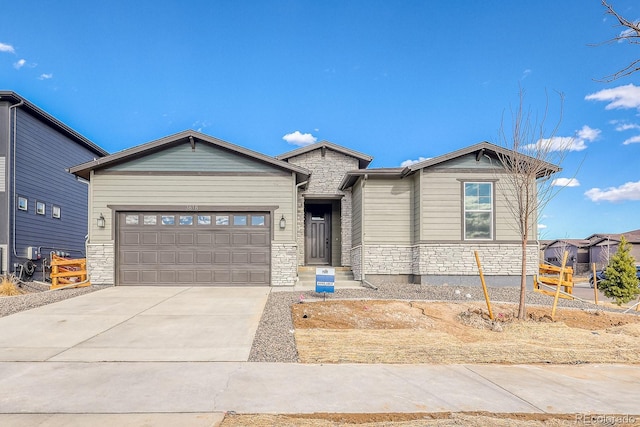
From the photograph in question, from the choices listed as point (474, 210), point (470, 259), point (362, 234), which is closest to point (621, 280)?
point (470, 259)

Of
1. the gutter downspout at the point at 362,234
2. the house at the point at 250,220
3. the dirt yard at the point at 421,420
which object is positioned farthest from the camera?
the gutter downspout at the point at 362,234

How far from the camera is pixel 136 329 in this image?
714 cm

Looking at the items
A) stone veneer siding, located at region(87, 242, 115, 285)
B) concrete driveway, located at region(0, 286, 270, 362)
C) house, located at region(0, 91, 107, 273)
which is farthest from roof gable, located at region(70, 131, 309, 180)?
concrete driveway, located at region(0, 286, 270, 362)

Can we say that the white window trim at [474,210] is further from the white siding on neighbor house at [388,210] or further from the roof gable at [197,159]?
the roof gable at [197,159]

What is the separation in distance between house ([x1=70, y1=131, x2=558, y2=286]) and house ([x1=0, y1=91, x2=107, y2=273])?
3.54 meters

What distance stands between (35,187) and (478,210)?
54.1 ft

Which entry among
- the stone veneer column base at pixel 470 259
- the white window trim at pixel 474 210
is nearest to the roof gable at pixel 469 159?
the white window trim at pixel 474 210

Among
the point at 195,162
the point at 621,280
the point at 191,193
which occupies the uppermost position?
the point at 195,162

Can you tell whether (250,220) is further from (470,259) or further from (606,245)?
(606,245)

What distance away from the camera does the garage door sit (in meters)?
12.7

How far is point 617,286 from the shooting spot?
12977 mm

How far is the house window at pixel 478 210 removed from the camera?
41.7 feet

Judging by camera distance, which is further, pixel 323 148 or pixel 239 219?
pixel 323 148

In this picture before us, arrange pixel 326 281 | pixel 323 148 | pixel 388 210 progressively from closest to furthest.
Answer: pixel 326 281
pixel 388 210
pixel 323 148
